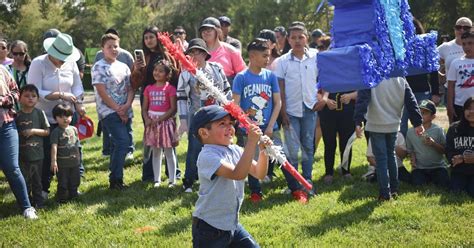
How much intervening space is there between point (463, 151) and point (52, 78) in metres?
4.49

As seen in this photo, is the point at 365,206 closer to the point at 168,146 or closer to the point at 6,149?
the point at 168,146

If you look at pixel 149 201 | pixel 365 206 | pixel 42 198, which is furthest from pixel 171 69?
pixel 365 206

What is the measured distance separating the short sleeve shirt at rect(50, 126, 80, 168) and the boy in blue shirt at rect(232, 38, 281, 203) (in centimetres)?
187

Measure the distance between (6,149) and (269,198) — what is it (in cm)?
266

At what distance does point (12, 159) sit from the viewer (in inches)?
205

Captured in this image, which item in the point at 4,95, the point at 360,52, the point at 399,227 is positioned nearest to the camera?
the point at 360,52

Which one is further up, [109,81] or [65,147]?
[109,81]

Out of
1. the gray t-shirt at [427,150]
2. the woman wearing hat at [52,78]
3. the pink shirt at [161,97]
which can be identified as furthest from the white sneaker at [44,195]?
the gray t-shirt at [427,150]

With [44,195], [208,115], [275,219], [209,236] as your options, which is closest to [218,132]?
[208,115]

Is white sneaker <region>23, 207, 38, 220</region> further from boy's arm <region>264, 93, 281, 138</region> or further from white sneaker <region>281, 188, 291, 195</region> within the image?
white sneaker <region>281, 188, 291, 195</region>

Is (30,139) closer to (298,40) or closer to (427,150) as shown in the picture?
(298,40)

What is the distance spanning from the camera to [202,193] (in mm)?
3350

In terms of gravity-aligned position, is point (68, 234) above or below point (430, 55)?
below

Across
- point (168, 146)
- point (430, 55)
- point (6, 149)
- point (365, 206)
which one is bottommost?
point (365, 206)
